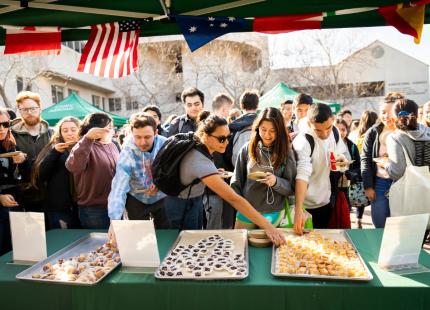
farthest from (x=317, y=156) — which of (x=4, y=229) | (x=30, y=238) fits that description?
(x=4, y=229)

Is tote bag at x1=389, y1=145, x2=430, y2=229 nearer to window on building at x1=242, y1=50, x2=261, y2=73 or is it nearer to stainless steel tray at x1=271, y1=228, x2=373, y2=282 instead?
stainless steel tray at x1=271, y1=228, x2=373, y2=282

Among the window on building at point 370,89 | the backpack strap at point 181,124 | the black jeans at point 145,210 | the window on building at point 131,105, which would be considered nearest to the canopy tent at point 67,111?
the backpack strap at point 181,124

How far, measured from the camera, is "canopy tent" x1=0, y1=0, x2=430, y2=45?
2.18 meters

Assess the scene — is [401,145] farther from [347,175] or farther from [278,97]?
[278,97]

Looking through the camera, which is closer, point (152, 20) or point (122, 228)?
point (122, 228)

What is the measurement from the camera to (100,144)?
2.58m

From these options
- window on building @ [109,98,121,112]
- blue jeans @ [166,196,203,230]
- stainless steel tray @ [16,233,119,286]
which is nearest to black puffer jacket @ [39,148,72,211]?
stainless steel tray @ [16,233,119,286]

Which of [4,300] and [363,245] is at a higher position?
[363,245]

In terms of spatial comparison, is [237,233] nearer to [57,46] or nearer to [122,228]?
[122,228]

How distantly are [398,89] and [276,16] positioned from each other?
69.5 feet

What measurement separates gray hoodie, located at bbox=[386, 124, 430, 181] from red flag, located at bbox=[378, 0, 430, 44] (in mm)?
734

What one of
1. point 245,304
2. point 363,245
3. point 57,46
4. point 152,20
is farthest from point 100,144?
point 363,245

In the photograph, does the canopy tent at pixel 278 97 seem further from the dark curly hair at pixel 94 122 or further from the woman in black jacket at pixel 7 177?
the woman in black jacket at pixel 7 177

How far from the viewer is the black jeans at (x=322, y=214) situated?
2611 mm
